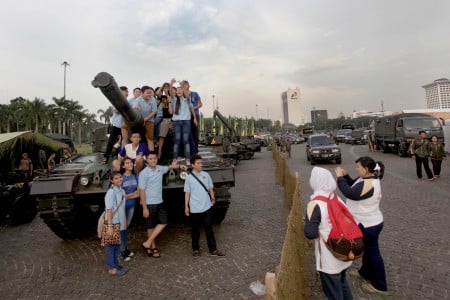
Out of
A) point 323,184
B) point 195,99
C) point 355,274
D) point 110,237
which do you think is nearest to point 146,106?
point 195,99

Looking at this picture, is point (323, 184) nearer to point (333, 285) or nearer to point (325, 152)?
point (333, 285)

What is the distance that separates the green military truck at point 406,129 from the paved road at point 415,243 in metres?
8.74

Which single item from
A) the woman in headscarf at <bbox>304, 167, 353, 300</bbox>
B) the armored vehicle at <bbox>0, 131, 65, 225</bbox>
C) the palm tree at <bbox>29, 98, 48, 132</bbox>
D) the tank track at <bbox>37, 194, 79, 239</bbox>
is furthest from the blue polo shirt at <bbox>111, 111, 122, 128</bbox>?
the palm tree at <bbox>29, 98, 48, 132</bbox>

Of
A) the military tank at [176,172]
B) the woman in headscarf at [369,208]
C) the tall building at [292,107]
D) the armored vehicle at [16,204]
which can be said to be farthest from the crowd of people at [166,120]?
the tall building at [292,107]

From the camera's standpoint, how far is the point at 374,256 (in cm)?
388

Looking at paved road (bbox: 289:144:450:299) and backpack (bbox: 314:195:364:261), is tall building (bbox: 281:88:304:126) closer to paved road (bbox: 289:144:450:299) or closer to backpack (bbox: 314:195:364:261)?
paved road (bbox: 289:144:450:299)

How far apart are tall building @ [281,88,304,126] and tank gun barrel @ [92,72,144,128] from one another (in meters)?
113

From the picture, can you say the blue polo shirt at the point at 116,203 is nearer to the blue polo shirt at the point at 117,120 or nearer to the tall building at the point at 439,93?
the blue polo shirt at the point at 117,120

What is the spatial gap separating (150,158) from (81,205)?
1791mm

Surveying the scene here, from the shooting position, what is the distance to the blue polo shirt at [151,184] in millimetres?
5398

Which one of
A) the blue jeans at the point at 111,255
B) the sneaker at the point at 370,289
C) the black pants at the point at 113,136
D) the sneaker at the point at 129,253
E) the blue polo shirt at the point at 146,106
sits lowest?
the sneaker at the point at 370,289

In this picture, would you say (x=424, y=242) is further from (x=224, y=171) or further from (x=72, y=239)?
(x=72, y=239)

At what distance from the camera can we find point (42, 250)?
6.30 meters

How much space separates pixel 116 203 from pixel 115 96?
1471 millimetres
